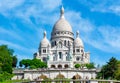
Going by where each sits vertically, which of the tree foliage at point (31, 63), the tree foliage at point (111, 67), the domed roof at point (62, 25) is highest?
the domed roof at point (62, 25)

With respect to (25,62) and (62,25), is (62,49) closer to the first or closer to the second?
(62,25)

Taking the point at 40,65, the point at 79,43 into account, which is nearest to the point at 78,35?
the point at 79,43

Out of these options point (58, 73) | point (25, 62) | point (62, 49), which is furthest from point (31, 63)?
point (58, 73)

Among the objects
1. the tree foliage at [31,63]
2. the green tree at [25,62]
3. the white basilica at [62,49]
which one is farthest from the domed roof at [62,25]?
the green tree at [25,62]

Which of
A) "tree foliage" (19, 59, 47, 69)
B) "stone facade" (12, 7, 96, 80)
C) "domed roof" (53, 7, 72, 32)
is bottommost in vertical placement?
"tree foliage" (19, 59, 47, 69)

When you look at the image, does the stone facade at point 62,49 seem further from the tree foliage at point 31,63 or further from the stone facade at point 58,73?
the stone facade at point 58,73

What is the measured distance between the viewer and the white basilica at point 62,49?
105412mm

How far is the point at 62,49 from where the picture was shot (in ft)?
362

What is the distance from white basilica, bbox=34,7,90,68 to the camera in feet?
346

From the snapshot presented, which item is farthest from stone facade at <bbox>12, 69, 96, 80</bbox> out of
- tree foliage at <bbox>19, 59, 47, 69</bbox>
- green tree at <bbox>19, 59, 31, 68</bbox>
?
green tree at <bbox>19, 59, 31, 68</bbox>

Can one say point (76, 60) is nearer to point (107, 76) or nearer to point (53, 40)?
point (53, 40)

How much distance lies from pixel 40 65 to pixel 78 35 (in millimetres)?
23697

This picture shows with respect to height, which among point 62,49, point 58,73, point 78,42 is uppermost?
point 78,42

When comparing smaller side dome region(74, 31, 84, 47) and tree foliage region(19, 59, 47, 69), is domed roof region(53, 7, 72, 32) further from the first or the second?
tree foliage region(19, 59, 47, 69)
